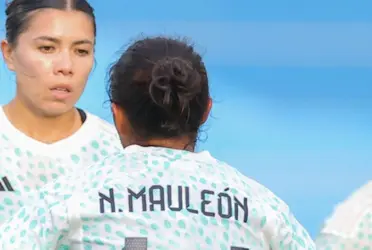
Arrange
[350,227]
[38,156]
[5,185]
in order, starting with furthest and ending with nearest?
[38,156] → [5,185] → [350,227]

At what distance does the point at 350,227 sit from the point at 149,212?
52cm

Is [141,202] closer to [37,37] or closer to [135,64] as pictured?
[135,64]

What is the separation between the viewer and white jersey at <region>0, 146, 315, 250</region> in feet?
6.63

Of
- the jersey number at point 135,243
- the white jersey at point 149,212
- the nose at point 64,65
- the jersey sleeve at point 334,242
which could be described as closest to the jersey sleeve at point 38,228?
the white jersey at point 149,212

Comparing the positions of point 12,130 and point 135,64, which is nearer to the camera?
point 135,64

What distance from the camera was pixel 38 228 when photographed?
201 cm

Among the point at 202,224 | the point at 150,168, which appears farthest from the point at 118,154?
the point at 202,224

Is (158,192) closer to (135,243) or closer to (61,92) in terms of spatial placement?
(135,243)

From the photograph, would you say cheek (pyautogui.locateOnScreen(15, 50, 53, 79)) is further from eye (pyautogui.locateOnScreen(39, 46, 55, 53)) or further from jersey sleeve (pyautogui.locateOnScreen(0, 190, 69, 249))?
jersey sleeve (pyautogui.locateOnScreen(0, 190, 69, 249))

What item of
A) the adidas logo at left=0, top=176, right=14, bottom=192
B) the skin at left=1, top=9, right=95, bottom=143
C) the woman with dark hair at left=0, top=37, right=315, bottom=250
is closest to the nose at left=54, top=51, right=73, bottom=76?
the skin at left=1, top=9, right=95, bottom=143

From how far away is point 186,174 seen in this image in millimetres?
2078

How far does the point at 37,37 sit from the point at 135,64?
0.78 metres

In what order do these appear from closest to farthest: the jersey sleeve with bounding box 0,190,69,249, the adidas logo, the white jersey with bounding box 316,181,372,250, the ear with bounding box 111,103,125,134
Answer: the jersey sleeve with bounding box 0,190,69,249, the ear with bounding box 111,103,125,134, the white jersey with bounding box 316,181,372,250, the adidas logo

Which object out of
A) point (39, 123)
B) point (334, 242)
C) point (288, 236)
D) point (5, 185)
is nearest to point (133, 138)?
point (288, 236)
